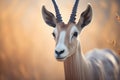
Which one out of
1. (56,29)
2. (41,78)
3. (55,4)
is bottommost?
(41,78)

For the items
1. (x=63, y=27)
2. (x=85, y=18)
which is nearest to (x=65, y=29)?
(x=63, y=27)

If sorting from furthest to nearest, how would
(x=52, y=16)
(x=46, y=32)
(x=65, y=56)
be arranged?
(x=46, y=32), (x=52, y=16), (x=65, y=56)

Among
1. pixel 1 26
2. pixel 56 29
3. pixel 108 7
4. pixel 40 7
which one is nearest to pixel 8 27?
pixel 1 26

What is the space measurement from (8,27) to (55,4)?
15.3 inches

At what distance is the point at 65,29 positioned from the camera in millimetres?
2137

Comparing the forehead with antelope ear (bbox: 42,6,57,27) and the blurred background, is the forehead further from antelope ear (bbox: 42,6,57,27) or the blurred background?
the blurred background

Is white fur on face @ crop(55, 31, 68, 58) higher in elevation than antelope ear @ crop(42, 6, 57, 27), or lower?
lower

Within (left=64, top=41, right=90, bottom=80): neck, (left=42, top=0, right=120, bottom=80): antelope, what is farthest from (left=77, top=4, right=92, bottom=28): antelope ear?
(left=64, top=41, right=90, bottom=80): neck

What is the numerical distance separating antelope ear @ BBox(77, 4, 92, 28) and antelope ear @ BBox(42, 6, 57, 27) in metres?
0.15

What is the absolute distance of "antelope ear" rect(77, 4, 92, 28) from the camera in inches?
86.8

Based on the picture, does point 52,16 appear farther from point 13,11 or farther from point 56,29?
point 13,11

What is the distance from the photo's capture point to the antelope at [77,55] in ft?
6.88

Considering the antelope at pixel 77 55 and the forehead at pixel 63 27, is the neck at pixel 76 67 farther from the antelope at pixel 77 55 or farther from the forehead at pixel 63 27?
the forehead at pixel 63 27

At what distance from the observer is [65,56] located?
2078mm
